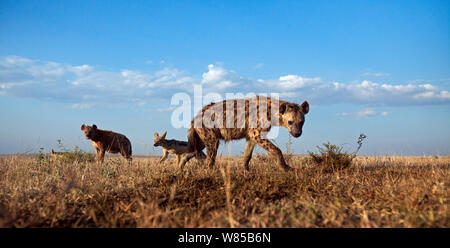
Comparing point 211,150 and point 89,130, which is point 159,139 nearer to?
point 89,130

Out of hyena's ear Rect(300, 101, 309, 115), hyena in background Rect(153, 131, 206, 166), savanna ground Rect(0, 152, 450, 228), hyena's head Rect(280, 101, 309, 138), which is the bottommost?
savanna ground Rect(0, 152, 450, 228)

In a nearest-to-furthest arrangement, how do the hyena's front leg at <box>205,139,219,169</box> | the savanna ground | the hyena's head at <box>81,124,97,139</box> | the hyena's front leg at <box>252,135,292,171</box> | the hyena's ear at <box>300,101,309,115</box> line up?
the savanna ground < the hyena's front leg at <box>252,135,292,171</box> < the hyena's front leg at <box>205,139,219,169</box> < the hyena's ear at <box>300,101,309,115</box> < the hyena's head at <box>81,124,97,139</box>

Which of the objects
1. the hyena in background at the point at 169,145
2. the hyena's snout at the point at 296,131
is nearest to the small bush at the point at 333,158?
the hyena's snout at the point at 296,131

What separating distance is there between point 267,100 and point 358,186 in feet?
13.8

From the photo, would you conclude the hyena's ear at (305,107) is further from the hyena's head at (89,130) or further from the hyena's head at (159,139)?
the hyena's head at (89,130)

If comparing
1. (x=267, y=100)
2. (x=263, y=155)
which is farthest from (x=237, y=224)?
(x=263, y=155)

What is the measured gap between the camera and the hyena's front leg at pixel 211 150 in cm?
815

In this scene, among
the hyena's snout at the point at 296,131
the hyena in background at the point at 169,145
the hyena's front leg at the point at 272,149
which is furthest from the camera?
the hyena in background at the point at 169,145

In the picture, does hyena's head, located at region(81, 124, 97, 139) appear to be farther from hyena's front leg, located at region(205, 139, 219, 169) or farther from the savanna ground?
the savanna ground

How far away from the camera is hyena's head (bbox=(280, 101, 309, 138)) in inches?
318

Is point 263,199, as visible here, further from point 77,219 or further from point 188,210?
point 77,219

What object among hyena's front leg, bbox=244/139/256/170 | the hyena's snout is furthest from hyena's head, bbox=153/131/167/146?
the hyena's snout

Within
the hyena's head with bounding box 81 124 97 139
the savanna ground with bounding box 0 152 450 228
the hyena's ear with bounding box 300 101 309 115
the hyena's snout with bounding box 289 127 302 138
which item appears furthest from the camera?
the hyena's head with bounding box 81 124 97 139

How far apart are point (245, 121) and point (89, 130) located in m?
8.26
